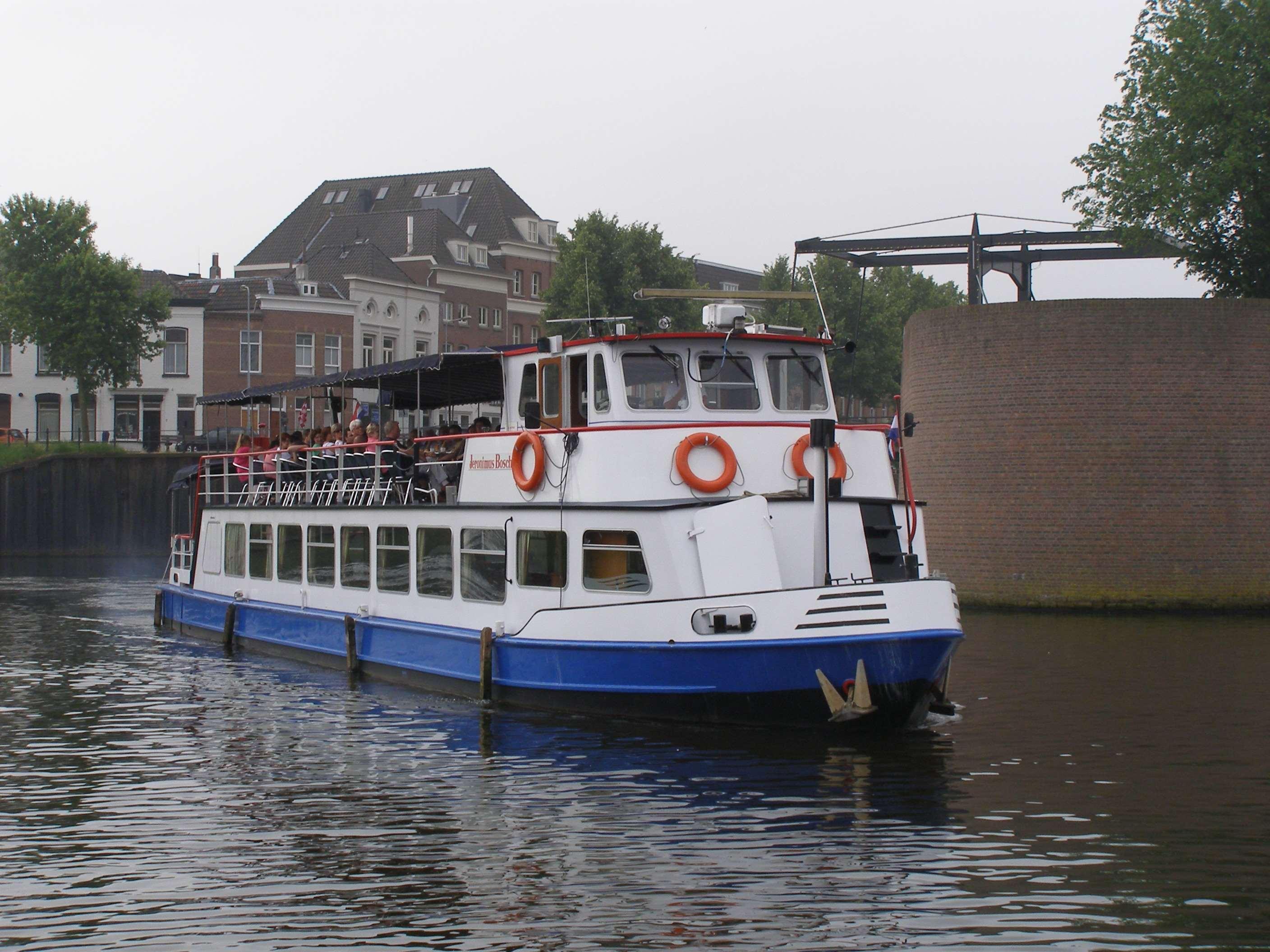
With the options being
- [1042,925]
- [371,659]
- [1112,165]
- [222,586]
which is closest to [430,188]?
[1112,165]

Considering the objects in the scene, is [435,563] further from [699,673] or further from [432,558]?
[699,673]

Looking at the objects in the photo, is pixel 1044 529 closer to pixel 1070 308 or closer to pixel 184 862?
pixel 1070 308

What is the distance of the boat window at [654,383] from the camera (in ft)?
54.3

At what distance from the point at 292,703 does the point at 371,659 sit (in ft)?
5.23

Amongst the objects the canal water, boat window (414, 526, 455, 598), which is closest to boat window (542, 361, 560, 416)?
boat window (414, 526, 455, 598)

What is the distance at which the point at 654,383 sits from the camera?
54.5 feet

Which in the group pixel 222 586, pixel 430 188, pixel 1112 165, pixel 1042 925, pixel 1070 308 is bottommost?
pixel 1042 925

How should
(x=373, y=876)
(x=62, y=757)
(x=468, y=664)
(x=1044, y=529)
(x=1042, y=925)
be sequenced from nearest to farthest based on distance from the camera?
(x=1042, y=925)
(x=373, y=876)
(x=62, y=757)
(x=468, y=664)
(x=1044, y=529)

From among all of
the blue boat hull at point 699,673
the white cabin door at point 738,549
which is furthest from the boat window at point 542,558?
the white cabin door at point 738,549

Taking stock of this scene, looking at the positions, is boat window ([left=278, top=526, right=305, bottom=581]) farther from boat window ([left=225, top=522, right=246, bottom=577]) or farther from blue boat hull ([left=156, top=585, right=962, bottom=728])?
blue boat hull ([left=156, top=585, right=962, bottom=728])

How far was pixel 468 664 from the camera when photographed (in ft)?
57.9

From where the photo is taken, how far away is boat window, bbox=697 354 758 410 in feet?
55.0

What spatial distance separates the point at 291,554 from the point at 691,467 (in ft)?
Result: 30.3

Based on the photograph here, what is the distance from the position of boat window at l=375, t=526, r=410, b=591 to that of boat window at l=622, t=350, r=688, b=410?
168 inches
